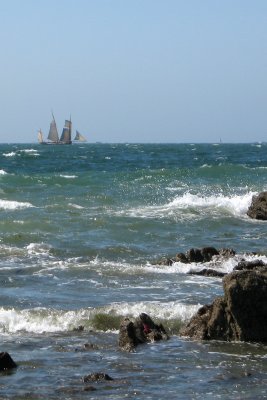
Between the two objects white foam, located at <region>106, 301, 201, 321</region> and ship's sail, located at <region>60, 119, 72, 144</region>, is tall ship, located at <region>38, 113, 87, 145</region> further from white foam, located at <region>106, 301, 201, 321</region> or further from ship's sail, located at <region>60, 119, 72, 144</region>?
white foam, located at <region>106, 301, 201, 321</region>

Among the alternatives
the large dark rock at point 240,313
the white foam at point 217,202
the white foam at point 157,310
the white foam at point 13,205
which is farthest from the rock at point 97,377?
the white foam at point 13,205

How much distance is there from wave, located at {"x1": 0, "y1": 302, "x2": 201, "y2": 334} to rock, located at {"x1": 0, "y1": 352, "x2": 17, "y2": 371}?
2.26 metres

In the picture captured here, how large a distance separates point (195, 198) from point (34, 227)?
9.69 meters

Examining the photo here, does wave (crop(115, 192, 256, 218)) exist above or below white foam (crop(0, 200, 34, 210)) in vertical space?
below

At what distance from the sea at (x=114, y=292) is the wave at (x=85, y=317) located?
0.01 metres

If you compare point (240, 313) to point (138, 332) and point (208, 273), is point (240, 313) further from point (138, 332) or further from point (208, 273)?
point (208, 273)

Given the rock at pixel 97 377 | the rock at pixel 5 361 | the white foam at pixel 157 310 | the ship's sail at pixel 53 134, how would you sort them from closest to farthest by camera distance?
the rock at pixel 97 377 < the rock at pixel 5 361 < the white foam at pixel 157 310 < the ship's sail at pixel 53 134

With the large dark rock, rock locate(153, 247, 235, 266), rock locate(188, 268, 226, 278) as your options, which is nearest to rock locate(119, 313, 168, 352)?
the large dark rock

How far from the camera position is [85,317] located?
12953mm

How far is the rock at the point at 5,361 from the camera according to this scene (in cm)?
997

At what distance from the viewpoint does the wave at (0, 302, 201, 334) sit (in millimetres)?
12633

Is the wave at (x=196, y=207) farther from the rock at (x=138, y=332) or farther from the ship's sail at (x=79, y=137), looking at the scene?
the ship's sail at (x=79, y=137)

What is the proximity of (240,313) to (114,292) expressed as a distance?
387 centimetres

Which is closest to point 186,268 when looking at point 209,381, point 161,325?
point 161,325
